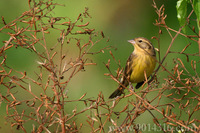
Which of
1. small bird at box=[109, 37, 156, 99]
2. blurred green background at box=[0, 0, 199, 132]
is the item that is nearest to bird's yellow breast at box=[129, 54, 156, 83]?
small bird at box=[109, 37, 156, 99]

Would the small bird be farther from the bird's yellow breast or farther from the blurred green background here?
the blurred green background

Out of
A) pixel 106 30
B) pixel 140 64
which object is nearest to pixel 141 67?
pixel 140 64

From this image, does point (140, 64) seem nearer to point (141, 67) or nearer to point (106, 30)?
point (141, 67)

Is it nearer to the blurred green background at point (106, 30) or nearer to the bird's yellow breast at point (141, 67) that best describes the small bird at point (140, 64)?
the bird's yellow breast at point (141, 67)

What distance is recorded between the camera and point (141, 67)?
175 inches

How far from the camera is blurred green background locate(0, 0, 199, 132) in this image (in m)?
6.12

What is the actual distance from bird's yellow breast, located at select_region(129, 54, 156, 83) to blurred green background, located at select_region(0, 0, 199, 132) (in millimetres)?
1167

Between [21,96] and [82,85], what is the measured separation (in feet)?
2.83

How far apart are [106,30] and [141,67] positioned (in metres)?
2.54

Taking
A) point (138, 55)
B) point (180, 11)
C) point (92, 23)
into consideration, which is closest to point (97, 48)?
point (92, 23)

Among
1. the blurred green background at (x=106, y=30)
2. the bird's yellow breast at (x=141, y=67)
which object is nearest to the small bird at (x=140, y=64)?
the bird's yellow breast at (x=141, y=67)

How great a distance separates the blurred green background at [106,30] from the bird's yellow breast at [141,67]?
1.17 meters

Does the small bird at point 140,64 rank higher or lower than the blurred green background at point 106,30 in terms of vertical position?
lower

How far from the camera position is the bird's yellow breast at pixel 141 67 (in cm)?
437
